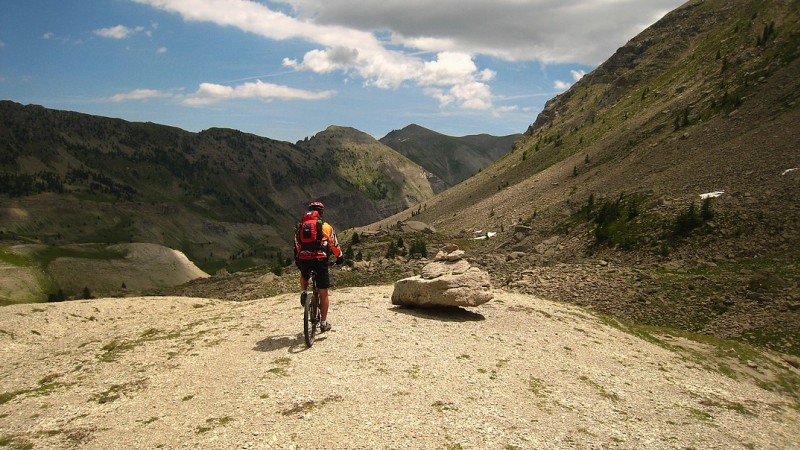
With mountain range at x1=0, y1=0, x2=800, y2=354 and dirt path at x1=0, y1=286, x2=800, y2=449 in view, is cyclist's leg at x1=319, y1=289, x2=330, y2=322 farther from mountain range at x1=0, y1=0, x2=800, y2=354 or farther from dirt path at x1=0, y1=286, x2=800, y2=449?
mountain range at x1=0, y1=0, x2=800, y2=354

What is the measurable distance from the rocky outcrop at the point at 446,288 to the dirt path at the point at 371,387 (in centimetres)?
71

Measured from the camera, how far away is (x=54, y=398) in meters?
12.4

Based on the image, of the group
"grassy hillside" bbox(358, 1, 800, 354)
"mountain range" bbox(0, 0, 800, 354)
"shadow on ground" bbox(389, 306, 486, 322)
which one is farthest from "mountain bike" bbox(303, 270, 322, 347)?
"grassy hillside" bbox(358, 1, 800, 354)

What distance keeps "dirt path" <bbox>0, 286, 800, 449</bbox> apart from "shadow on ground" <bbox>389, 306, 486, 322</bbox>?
4.6 inches

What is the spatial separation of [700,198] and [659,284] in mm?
11359

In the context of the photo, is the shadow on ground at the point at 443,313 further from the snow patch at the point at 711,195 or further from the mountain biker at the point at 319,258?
the snow patch at the point at 711,195

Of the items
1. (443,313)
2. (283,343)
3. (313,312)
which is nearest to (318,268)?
(313,312)

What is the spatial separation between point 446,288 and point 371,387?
333 inches

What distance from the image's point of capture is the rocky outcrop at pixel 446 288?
20.5 meters

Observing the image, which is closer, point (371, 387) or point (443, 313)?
point (371, 387)

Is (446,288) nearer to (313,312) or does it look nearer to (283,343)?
(313,312)

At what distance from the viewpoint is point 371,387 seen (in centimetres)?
Result: 1282

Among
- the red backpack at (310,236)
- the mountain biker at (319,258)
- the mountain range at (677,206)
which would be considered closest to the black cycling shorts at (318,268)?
the mountain biker at (319,258)

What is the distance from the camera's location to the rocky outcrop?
67.3 feet
